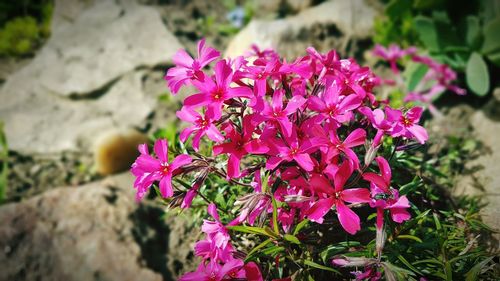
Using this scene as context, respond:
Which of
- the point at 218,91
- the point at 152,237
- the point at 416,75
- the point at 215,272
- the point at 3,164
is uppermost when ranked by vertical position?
the point at 218,91

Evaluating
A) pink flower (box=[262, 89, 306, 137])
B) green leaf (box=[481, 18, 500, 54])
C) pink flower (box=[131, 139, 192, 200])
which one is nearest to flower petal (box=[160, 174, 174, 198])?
pink flower (box=[131, 139, 192, 200])

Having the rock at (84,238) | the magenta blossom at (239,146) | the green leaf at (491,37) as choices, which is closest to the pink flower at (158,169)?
the magenta blossom at (239,146)

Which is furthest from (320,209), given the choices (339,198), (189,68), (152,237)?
(152,237)

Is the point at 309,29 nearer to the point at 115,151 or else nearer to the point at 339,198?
the point at 115,151

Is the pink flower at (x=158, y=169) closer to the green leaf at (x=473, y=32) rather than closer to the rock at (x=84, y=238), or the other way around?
the rock at (x=84, y=238)

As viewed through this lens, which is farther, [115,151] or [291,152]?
[115,151]

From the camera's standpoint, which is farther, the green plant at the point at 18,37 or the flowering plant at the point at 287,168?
the green plant at the point at 18,37
